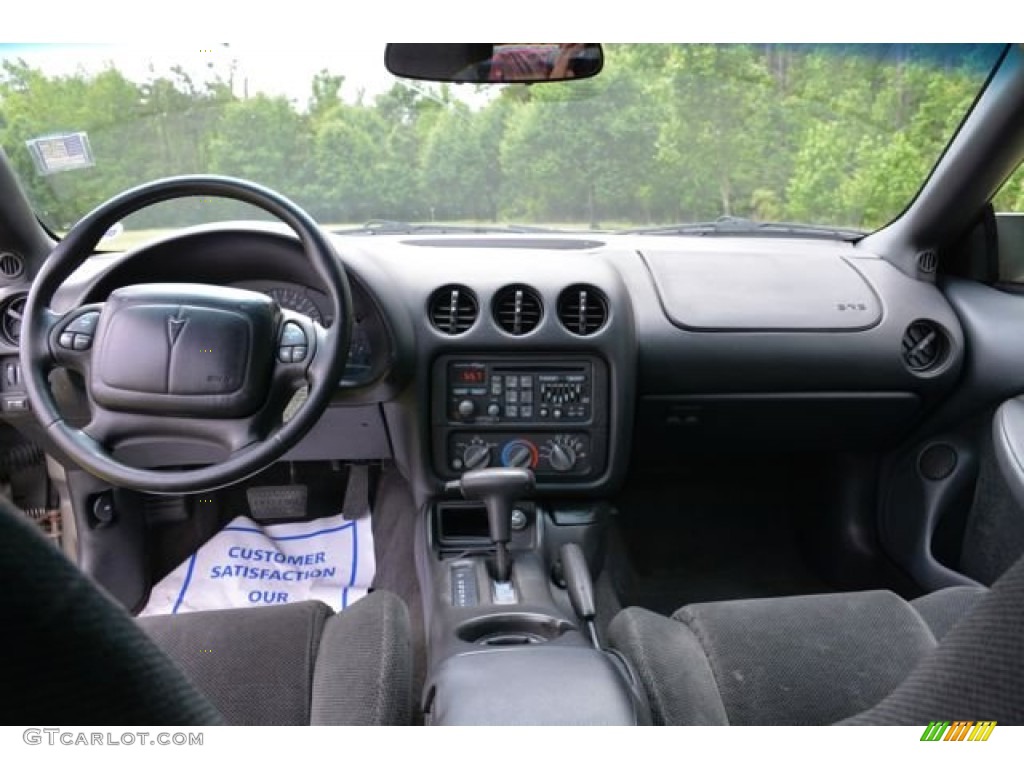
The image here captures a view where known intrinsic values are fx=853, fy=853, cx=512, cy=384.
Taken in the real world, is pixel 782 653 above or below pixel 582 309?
below

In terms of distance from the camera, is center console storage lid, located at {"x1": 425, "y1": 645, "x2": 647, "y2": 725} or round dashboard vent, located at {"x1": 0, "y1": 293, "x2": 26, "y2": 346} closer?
center console storage lid, located at {"x1": 425, "y1": 645, "x2": 647, "y2": 725}

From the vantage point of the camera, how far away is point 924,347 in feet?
7.73

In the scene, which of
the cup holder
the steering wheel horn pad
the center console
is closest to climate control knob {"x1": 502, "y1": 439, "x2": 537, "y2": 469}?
the center console

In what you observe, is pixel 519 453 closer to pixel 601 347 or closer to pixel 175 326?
pixel 601 347

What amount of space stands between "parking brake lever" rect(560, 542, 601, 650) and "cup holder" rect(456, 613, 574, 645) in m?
0.07

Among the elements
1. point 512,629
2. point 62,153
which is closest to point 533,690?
point 512,629

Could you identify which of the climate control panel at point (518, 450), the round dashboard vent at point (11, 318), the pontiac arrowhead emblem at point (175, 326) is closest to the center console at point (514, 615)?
the climate control panel at point (518, 450)

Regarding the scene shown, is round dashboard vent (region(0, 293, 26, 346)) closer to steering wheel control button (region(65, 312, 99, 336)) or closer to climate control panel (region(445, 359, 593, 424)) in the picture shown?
steering wheel control button (region(65, 312, 99, 336))

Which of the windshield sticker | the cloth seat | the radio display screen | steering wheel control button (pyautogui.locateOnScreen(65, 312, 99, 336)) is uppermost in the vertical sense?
the windshield sticker

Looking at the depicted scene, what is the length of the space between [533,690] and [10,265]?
5.47 feet

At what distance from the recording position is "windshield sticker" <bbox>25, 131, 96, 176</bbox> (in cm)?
211

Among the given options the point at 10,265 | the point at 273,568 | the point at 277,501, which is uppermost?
the point at 10,265

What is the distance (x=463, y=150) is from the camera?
2244 millimetres

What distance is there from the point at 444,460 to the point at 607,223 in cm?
84
